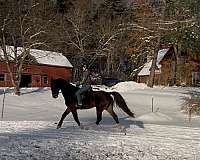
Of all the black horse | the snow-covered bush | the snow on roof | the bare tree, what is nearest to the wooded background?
the bare tree

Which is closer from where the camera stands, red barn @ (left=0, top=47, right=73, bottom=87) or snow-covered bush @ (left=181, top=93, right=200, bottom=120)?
snow-covered bush @ (left=181, top=93, right=200, bottom=120)

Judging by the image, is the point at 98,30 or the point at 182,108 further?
the point at 98,30

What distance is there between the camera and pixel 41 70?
7125 cm

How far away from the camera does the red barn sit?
65.7 m

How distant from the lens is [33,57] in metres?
→ 65.2

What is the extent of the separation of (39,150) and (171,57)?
63.3 metres

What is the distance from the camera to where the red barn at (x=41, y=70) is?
65.7 meters

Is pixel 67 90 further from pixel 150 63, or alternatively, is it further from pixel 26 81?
pixel 150 63

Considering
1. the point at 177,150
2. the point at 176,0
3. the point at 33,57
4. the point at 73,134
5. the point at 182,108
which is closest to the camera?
the point at 177,150

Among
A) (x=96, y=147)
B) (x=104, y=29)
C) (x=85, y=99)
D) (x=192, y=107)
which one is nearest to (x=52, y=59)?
(x=104, y=29)

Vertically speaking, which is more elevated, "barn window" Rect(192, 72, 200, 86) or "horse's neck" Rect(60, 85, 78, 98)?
"horse's neck" Rect(60, 85, 78, 98)

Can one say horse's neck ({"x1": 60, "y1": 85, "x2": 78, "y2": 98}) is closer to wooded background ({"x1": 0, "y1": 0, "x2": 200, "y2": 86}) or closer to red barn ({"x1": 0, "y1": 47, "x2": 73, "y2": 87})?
Result: wooded background ({"x1": 0, "y1": 0, "x2": 200, "y2": 86})

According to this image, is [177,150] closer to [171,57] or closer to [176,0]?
[176,0]

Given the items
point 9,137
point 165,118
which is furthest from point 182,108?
point 9,137
